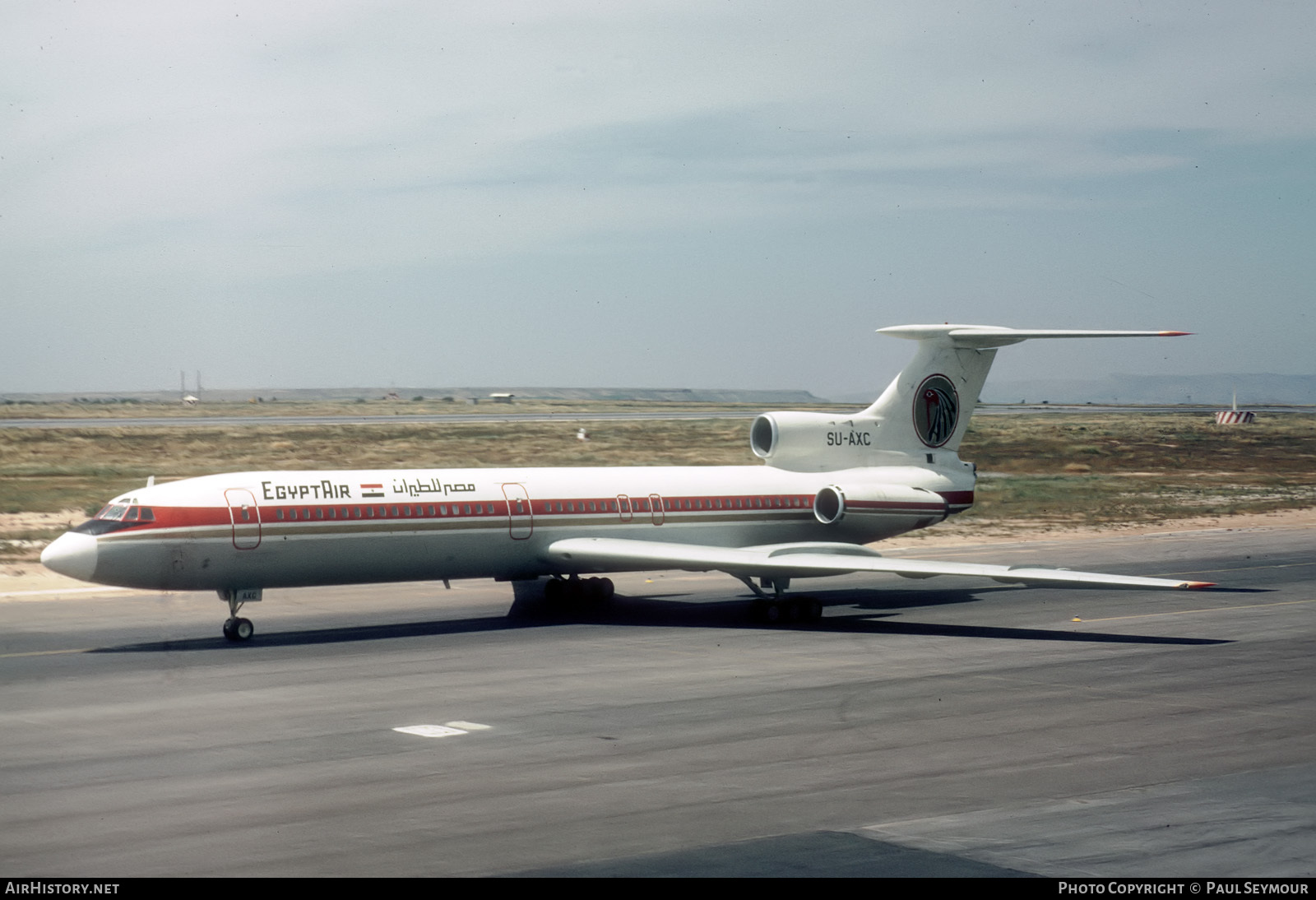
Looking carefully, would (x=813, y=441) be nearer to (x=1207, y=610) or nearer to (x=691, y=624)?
(x=691, y=624)

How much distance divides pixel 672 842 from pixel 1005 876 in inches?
123

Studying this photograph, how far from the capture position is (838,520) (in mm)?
32281

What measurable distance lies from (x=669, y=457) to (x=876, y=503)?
1975 inches

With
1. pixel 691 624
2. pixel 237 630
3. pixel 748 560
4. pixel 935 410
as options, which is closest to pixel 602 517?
pixel 691 624

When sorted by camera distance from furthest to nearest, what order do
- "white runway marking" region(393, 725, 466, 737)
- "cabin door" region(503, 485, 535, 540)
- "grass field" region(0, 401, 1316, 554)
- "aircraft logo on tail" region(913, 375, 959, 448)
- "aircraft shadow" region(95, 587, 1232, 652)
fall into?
"grass field" region(0, 401, 1316, 554) < "aircraft logo on tail" region(913, 375, 959, 448) < "cabin door" region(503, 485, 535, 540) < "aircraft shadow" region(95, 587, 1232, 652) < "white runway marking" region(393, 725, 466, 737)

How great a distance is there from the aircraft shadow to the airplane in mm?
691

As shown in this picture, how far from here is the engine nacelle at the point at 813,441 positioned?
33.6 m

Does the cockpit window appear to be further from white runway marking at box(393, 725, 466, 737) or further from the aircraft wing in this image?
white runway marking at box(393, 725, 466, 737)

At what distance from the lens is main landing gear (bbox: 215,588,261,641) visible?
2577 centimetres

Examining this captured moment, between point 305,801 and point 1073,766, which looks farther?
point 1073,766

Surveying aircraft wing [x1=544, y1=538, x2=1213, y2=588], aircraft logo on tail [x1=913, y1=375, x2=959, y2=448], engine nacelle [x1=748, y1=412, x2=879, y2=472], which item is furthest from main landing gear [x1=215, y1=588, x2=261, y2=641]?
aircraft logo on tail [x1=913, y1=375, x2=959, y2=448]

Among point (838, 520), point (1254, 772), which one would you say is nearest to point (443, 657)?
point (838, 520)
